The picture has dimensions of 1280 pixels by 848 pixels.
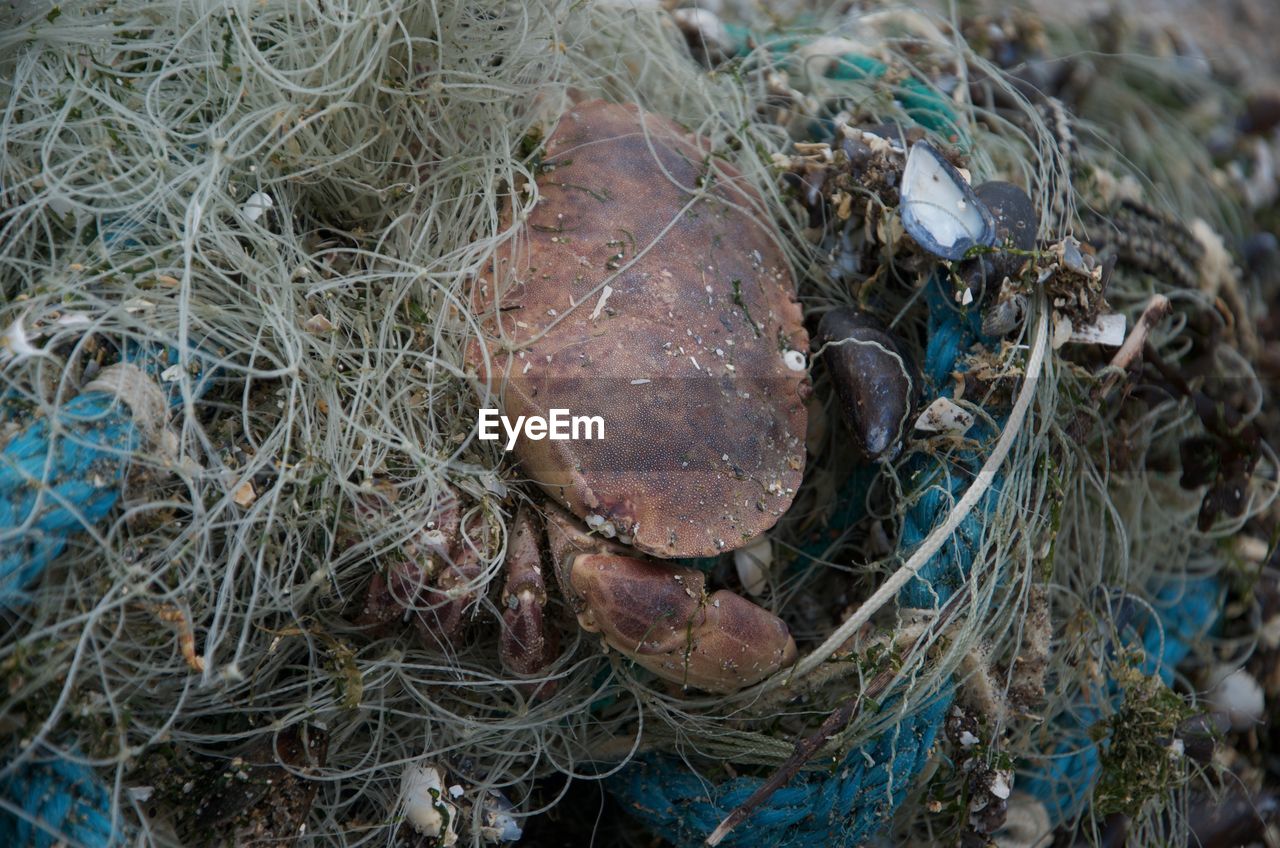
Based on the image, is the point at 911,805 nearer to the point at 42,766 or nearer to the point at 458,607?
the point at 458,607

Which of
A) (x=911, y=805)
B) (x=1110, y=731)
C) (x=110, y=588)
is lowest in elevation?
(x=911, y=805)

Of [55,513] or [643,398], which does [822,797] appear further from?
[55,513]

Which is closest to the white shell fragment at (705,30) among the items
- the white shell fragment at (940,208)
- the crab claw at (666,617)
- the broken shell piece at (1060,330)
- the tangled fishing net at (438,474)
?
the tangled fishing net at (438,474)

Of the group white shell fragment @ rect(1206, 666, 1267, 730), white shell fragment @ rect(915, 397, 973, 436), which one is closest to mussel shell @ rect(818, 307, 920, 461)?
white shell fragment @ rect(915, 397, 973, 436)

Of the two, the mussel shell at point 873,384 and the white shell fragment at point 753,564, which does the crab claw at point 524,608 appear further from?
the mussel shell at point 873,384

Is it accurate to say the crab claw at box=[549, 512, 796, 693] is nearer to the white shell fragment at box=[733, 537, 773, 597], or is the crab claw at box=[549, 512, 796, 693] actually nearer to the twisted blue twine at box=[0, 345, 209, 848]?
the white shell fragment at box=[733, 537, 773, 597]

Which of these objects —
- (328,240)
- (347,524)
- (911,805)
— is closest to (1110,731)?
(911,805)
